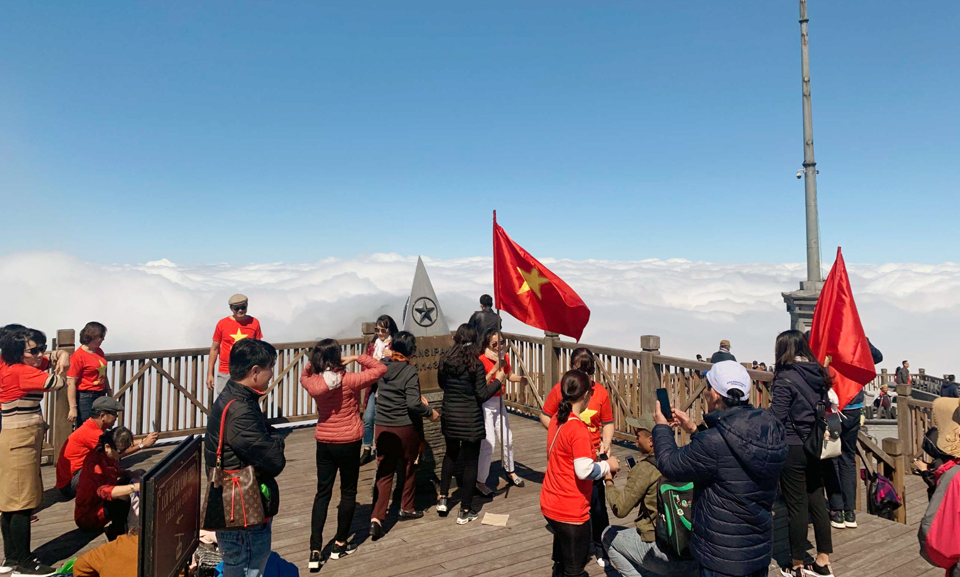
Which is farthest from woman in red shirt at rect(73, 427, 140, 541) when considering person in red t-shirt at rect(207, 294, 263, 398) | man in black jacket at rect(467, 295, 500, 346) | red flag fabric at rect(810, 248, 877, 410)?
red flag fabric at rect(810, 248, 877, 410)

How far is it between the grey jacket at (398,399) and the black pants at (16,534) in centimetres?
314

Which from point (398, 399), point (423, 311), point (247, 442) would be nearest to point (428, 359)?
point (423, 311)

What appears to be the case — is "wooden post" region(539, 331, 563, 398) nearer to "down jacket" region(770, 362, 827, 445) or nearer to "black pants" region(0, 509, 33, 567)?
"down jacket" region(770, 362, 827, 445)

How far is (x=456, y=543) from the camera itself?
5.71 m

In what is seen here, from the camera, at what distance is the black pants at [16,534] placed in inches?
196

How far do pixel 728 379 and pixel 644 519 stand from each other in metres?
1.23

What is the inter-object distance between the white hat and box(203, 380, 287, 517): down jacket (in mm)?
2603

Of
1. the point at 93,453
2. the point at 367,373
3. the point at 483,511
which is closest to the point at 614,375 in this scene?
the point at 483,511

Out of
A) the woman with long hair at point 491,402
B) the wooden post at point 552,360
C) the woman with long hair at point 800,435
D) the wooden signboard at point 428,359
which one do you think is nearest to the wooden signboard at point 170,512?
the woman with long hair at point 491,402

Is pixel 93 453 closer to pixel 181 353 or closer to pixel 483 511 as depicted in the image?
pixel 483 511

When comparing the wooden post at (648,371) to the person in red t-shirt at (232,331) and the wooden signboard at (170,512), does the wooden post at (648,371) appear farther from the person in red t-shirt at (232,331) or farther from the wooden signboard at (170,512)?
the wooden signboard at (170,512)

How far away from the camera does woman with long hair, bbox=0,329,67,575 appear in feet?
16.3

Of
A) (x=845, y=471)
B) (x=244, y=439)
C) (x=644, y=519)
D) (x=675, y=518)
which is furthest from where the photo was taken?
(x=845, y=471)

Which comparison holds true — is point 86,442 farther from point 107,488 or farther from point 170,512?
point 170,512
